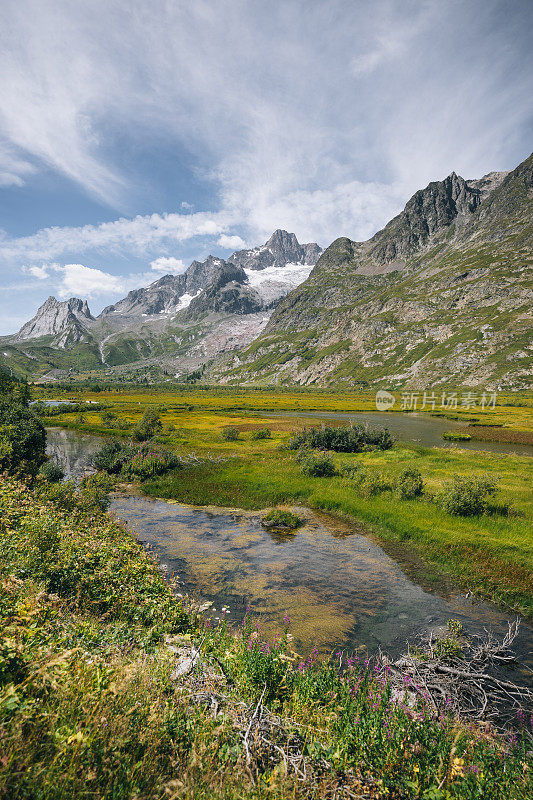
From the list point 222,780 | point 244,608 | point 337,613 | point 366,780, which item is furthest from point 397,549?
point 222,780

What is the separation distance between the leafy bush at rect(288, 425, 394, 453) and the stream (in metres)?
22.2

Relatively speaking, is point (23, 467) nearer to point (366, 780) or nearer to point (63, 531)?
point (63, 531)

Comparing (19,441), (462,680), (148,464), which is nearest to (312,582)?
(462,680)

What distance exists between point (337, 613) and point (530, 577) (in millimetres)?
9975

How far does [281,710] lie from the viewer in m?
7.11

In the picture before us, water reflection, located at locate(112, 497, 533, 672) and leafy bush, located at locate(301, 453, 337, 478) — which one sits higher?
leafy bush, located at locate(301, 453, 337, 478)

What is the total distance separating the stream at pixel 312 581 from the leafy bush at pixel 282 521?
1.85ft

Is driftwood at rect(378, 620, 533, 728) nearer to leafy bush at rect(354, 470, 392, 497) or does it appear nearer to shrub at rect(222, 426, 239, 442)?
leafy bush at rect(354, 470, 392, 497)

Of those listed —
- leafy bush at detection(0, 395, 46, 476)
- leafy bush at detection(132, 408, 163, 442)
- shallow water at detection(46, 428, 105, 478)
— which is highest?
leafy bush at detection(0, 395, 46, 476)

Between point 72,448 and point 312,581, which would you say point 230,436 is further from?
point 312,581

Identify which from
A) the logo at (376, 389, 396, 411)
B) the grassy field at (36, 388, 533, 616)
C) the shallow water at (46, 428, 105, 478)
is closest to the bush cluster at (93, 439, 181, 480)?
the grassy field at (36, 388, 533, 616)

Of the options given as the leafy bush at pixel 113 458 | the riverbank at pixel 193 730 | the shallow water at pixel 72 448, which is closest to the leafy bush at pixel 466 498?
the riverbank at pixel 193 730

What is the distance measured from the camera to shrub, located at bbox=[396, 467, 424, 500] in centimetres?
2662

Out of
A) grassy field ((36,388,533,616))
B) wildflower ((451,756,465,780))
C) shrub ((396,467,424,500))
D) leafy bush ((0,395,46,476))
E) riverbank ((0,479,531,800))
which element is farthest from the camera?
shrub ((396,467,424,500))
